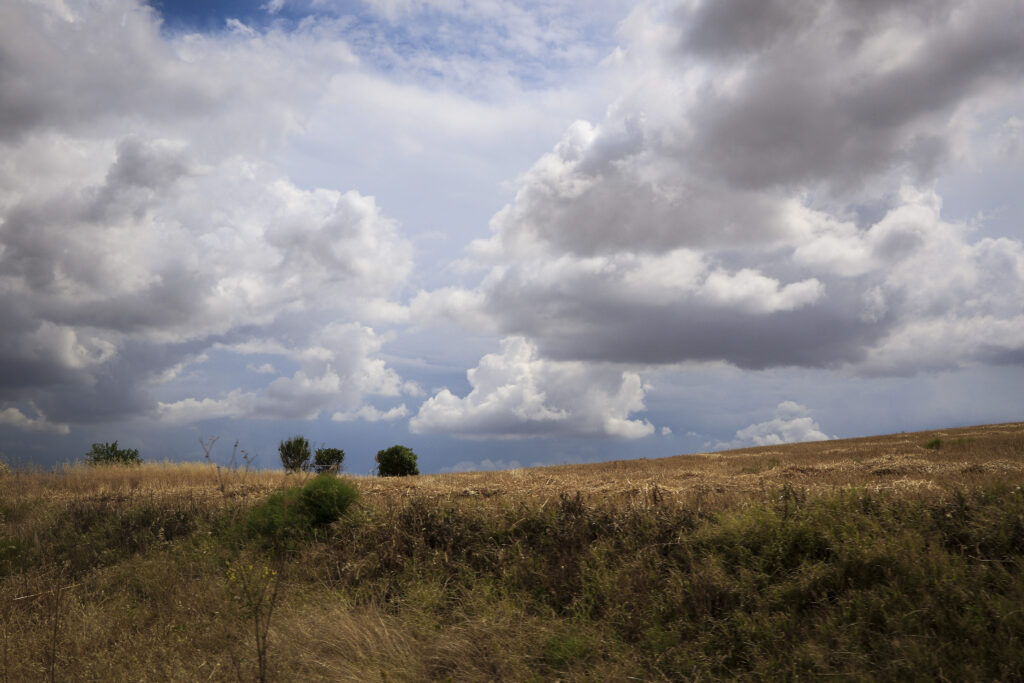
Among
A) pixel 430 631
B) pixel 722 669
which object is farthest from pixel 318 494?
pixel 722 669

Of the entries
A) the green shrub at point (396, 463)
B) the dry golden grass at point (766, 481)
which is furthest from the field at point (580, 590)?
the green shrub at point (396, 463)

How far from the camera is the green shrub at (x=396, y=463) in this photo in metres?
31.4

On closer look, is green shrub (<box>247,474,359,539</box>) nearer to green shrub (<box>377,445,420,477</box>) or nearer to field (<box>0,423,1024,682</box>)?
field (<box>0,423,1024,682</box>)

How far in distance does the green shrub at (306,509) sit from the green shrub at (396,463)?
63.4ft

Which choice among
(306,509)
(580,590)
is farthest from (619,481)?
(306,509)

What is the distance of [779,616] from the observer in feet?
21.9

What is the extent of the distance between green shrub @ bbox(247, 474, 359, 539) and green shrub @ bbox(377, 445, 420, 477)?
19.3 metres

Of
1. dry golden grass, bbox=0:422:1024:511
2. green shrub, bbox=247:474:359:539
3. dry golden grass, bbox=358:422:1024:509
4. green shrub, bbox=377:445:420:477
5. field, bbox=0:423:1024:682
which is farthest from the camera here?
green shrub, bbox=377:445:420:477

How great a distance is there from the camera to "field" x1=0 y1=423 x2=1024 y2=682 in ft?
20.7

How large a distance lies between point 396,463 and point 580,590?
955 inches

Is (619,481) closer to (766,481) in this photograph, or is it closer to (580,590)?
(766,481)

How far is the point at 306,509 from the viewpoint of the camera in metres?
11.9

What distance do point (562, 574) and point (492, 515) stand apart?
2.16 meters

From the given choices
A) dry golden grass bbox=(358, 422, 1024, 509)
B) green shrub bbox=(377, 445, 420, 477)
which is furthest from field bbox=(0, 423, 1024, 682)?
green shrub bbox=(377, 445, 420, 477)
